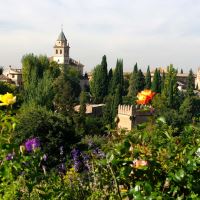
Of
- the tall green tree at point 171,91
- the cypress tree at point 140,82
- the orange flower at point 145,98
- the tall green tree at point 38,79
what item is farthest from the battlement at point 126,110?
the orange flower at point 145,98

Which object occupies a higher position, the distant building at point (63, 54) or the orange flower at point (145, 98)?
the distant building at point (63, 54)

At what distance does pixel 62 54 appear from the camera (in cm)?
9594

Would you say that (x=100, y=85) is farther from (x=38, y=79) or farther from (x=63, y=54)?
(x=63, y=54)

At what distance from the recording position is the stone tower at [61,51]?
95562 mm

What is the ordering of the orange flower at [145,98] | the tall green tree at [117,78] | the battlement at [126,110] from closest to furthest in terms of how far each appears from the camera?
the orange flower at [145,98], the battlement at [126,110], the tall green tree at [117,78]

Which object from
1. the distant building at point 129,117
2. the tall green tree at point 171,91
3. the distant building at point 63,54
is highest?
the distant building at point 63,54

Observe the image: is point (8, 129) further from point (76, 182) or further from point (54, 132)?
point (54, 132)

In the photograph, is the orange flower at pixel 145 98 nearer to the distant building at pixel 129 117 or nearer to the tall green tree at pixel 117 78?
the distant building at pixel 129 117

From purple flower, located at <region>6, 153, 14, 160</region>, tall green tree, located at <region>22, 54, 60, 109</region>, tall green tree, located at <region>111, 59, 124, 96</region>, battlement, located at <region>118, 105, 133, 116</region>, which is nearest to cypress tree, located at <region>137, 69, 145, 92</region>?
tall green tree, located at <region>111, 59, 124, 96</region>

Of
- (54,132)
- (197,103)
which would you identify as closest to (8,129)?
(54,132)

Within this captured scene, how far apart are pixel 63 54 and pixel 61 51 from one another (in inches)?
43.8

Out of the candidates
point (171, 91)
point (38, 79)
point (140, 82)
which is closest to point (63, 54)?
point (140, 82)

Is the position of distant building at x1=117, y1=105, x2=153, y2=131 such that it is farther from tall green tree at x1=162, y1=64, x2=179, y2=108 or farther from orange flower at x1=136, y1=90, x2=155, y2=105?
orange flower at x1=136, y1=90, x2=155, y2=105

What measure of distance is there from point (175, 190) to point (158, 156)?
664 mm
